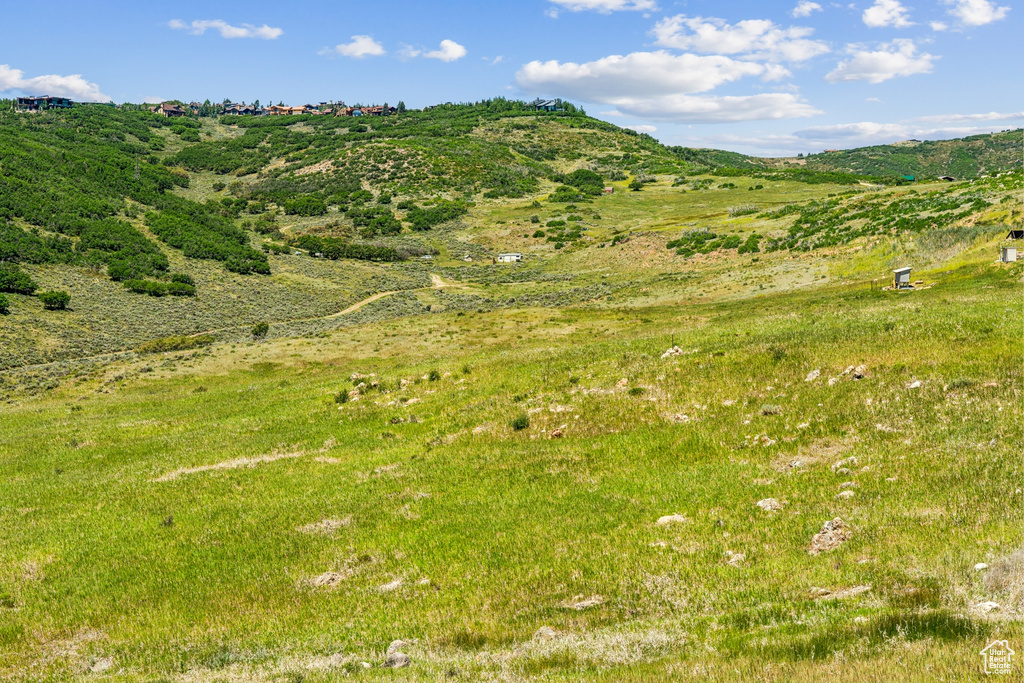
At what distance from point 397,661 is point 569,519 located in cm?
735

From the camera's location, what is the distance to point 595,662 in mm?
9086

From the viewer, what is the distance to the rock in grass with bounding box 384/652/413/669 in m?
9.98

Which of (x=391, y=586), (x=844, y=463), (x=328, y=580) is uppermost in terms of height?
(x=844, y=463)

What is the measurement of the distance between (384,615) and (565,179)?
184 metres

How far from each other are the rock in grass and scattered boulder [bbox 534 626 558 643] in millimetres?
2157

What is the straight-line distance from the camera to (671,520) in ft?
50.6

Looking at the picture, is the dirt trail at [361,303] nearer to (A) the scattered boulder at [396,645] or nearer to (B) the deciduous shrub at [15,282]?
(B) the deciduous shrub at [15,282]

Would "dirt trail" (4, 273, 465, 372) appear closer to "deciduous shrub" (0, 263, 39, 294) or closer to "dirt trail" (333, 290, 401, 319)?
"dirt trail" (333, 290, 401, 319)

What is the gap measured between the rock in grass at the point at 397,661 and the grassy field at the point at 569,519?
512 mm

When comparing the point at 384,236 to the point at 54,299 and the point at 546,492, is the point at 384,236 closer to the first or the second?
the point at 54,299

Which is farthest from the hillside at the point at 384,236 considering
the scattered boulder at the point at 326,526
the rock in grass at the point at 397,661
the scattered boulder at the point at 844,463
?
the rock in grass at the point at 397,661

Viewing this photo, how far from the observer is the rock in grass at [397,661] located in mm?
9984

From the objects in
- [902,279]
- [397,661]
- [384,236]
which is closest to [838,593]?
[397,661]

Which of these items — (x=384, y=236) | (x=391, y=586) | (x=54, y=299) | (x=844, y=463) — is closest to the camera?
(x=391, y=586)
